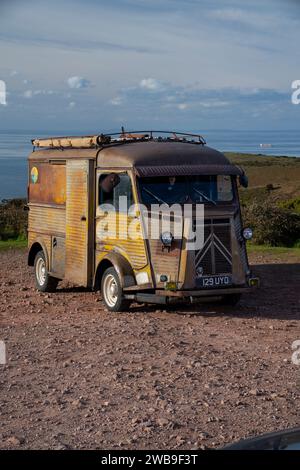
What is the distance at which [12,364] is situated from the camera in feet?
28.6

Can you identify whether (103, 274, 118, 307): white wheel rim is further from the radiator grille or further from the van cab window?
the radiator grille

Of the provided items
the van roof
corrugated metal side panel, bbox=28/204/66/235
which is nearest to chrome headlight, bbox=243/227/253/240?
the van roof

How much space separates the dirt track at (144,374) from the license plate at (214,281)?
1.64 feet

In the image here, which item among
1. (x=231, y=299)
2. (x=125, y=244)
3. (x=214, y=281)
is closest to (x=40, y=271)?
(x=125, y=244)

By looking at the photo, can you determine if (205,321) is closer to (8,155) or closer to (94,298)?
(94,298)

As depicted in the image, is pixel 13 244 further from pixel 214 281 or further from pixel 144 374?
pixel 144 374

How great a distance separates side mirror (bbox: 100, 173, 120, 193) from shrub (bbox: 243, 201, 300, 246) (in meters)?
9.45

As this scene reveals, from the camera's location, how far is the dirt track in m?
6.54

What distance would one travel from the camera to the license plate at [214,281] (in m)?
11.3

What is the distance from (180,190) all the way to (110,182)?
1081mm

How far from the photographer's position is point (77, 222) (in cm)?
1262

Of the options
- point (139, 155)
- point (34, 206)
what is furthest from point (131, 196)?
point (34, 206)

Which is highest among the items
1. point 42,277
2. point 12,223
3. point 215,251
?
point 12,223
